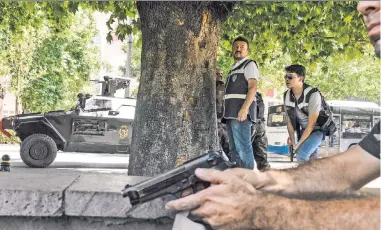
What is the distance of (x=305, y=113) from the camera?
6586 mm

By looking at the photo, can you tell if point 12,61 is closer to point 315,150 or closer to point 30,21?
point 30,21

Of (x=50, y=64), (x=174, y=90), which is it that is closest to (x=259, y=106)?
(x=174, y=90)

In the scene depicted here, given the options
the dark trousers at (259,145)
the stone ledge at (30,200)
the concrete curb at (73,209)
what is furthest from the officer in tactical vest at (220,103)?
the stone ledge at (30,200)

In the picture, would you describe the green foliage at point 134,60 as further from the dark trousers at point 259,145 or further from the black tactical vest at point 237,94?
the black tactical vest at point 237,94

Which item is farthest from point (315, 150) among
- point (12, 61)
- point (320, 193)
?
point (12, 61)

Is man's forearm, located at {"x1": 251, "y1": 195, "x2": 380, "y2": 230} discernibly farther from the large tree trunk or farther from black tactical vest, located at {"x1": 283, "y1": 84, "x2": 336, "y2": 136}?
black tactical vest, located at {"x1": 283, "y1": 84, "x2": 336, "y2": 136}

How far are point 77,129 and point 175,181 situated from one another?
11.3m

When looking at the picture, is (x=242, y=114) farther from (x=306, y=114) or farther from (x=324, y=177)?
(x=324, y=177)

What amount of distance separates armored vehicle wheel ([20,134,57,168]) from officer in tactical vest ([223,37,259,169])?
20.7 feet

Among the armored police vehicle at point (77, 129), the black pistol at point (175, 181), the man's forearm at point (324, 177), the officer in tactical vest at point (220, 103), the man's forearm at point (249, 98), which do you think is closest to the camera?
the black pistol at point (175, 181)

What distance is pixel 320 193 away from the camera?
2.43 meters

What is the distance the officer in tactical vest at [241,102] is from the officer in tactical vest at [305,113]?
532mm

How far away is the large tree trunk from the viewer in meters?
4.47

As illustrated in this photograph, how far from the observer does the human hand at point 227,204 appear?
1.86 meters
